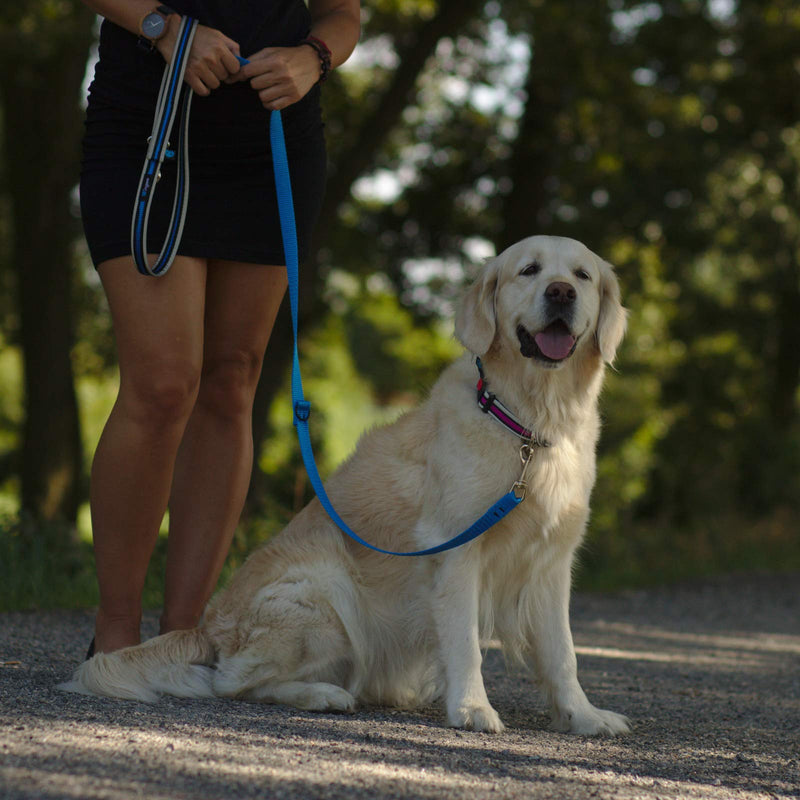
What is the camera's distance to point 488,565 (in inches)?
145

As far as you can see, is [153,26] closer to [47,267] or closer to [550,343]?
[550,343]

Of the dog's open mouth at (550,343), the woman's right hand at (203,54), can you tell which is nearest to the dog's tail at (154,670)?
the dog's open mouth at (550,343)

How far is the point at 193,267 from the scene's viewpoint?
3539 millimetres

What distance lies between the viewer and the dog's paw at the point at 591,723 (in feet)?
A: 11.7

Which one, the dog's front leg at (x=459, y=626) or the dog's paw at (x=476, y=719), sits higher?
the dog's front leg at (x=459, y=626)

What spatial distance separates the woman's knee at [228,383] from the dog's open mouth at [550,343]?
94 centimetres

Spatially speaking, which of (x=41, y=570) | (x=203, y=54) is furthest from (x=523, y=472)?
(x=41, y=570)

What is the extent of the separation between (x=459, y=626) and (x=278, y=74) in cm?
189

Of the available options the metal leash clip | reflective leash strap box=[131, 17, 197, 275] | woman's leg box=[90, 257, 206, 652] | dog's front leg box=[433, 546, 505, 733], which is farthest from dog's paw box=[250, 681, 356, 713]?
reflective leash strap box=[131, 17, 197, 275]

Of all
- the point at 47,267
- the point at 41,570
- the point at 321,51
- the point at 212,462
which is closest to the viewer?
the point at 321,51

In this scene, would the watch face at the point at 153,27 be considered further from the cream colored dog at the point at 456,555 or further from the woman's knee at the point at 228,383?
the cream colored dog at the point at 456,555

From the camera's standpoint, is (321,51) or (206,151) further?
(321,51)

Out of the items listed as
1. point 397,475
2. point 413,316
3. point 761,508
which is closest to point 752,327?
point 761,508

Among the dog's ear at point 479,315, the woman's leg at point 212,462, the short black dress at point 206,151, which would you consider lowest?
the woman's leg at point 212,462
